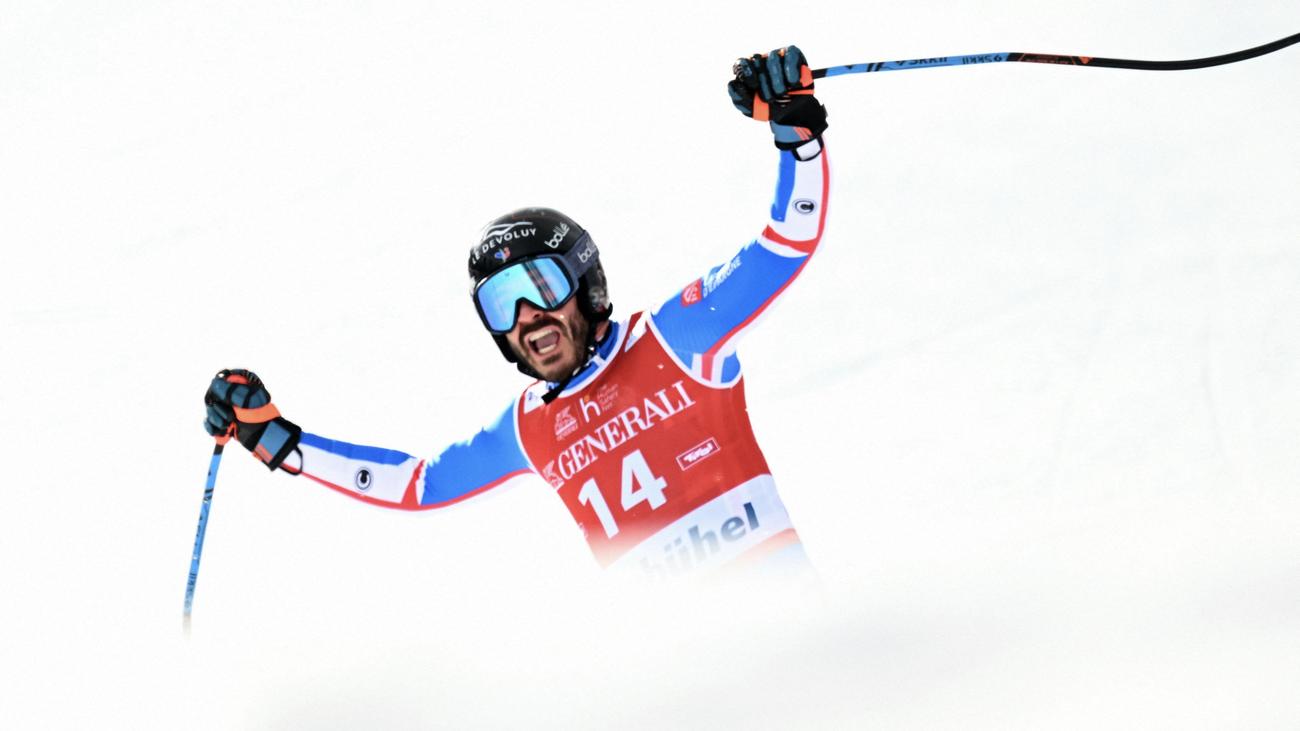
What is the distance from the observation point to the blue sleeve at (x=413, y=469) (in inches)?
202

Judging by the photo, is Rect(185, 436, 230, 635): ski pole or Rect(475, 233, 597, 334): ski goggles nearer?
A: Rect(475, 233, 597, 334): ski goggles

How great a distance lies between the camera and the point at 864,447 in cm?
711

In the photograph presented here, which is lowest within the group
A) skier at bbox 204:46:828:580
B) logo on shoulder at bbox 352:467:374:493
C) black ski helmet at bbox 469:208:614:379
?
skier at bbox 204:46:828:580

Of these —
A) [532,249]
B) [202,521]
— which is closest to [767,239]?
[532,249]

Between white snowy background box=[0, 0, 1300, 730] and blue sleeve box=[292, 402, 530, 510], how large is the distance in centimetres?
48

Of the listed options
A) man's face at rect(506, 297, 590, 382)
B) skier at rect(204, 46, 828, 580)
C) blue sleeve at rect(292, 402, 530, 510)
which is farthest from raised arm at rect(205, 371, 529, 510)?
man's face at rect(506, 297, 590, 382)

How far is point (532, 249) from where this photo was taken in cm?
476

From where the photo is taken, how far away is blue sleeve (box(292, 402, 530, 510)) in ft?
16.8

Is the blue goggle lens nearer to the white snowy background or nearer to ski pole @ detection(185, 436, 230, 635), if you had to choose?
the white snowy background

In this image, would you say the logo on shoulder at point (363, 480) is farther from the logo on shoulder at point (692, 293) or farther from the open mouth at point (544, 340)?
the logo on shoulder at point (692, 293)

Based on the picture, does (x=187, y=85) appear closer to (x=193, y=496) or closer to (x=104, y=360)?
(x=104, y=360)

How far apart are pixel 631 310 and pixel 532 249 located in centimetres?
338

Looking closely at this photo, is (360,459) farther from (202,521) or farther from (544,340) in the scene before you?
(544,340)

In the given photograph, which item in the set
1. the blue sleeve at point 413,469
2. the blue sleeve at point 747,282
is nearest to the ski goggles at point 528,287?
the blue sleeve at point 747,282
